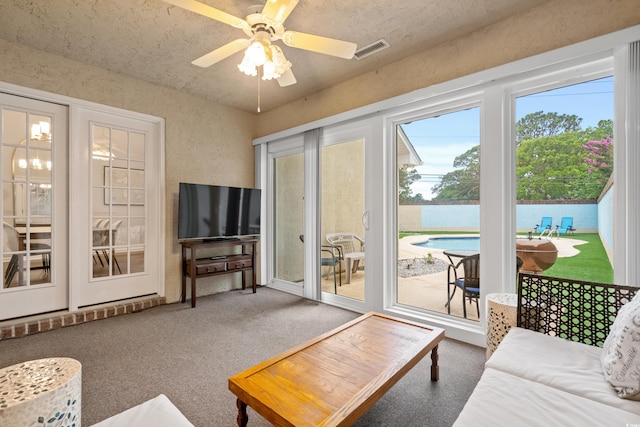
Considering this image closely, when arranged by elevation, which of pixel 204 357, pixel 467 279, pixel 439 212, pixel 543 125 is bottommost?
pixel 204 357

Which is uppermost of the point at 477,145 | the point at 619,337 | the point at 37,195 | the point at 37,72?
the point at 37,72

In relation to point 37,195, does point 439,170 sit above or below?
above

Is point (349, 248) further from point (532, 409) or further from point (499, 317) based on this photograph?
point (532, 409)

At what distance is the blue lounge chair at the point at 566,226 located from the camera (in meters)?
2.28

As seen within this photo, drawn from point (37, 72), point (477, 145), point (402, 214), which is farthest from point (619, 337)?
point (37, 72)

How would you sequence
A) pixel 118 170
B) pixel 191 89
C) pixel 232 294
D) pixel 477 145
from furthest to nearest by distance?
pixel 232 294 < pixel 191 89 < pixel 118 170 < pixel 477 145

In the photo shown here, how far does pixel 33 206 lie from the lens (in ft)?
9.60

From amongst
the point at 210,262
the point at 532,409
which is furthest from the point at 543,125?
the point at 210,262

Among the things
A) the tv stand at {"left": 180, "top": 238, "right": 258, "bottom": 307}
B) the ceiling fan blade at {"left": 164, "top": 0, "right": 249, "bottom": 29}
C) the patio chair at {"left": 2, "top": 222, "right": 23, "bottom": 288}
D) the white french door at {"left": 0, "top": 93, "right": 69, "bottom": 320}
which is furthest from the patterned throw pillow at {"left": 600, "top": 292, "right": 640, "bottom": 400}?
the patio chair at {"left": 2, "top": 222, "right": 23, "bottom": 288}

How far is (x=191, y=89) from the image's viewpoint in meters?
3.75

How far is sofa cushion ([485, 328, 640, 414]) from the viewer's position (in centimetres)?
117

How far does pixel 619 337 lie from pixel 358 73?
10.00 feet

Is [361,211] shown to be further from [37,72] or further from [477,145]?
[37,72]

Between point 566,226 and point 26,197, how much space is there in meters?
4.85
